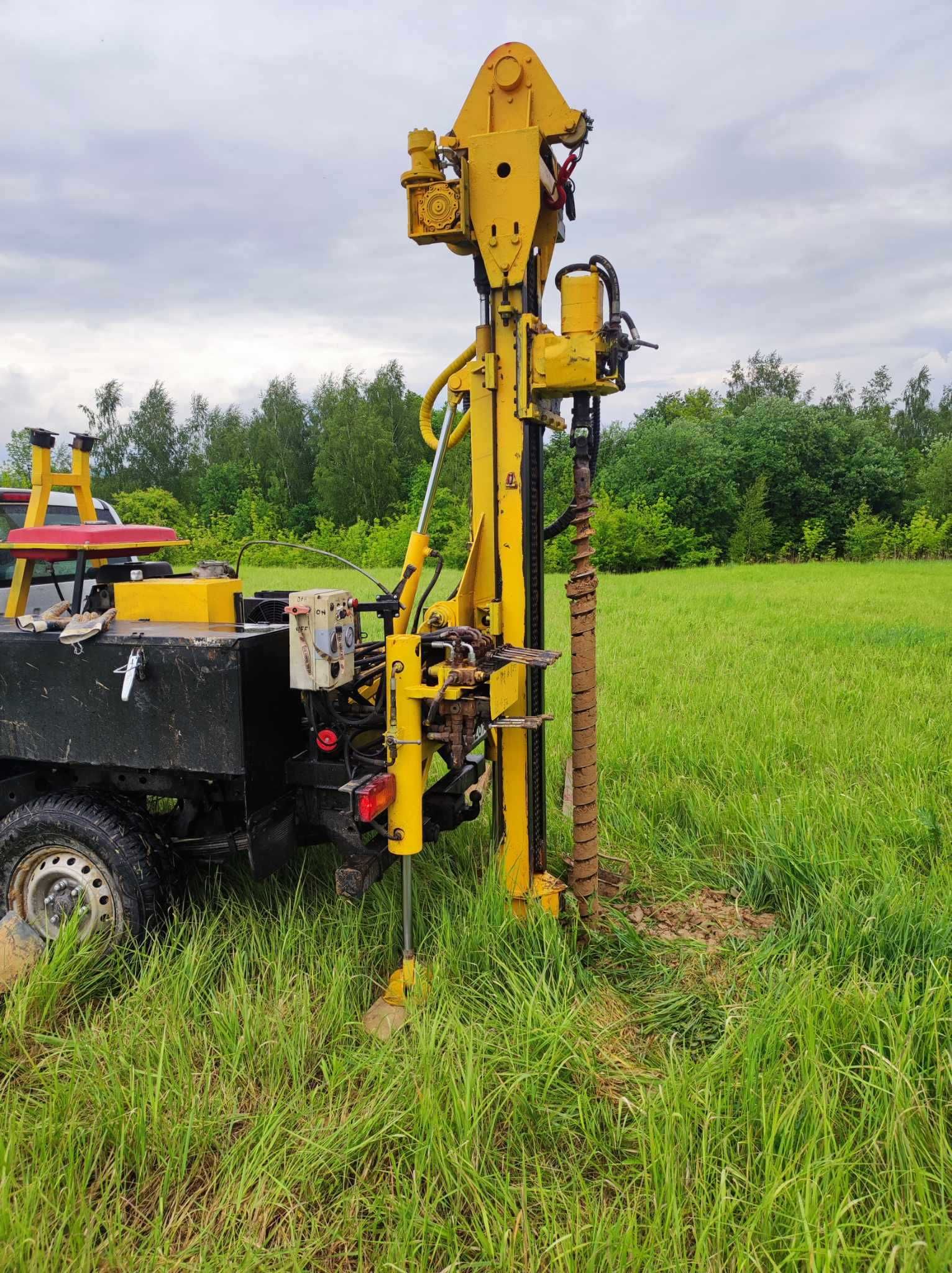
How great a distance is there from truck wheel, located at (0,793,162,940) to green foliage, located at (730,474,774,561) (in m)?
28.6

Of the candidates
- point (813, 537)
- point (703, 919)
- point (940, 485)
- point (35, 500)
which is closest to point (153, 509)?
point (813, 537)

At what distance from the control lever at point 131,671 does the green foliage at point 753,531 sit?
28618 millimetres

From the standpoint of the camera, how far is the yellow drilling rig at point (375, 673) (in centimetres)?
312

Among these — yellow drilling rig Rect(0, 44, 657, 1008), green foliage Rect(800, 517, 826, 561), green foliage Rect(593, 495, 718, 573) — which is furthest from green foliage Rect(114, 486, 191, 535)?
yellow drilling rig Rect(0, 44, 657, 1008)

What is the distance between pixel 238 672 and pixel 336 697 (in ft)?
1.63

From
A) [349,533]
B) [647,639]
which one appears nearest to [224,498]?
[349,533]

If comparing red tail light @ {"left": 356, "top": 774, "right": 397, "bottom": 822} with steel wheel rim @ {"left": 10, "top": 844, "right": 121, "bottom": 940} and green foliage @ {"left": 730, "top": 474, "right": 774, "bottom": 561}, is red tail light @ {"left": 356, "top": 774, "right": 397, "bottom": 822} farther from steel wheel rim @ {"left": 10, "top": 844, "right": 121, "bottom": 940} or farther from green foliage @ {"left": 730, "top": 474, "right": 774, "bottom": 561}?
green foliage @ {"left": 730, "top": 474, "right": 774, "bottom": 561}

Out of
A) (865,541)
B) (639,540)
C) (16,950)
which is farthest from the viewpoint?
(865,541)

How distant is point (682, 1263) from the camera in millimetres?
1978

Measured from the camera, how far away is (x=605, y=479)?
32094 mm

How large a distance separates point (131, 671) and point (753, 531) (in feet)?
97.3

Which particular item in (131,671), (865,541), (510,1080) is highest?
(865,541)

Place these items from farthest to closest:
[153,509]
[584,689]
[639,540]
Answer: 1. [153,509]
2. [639,540]
3. [584,689]

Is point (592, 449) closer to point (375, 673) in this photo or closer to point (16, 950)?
point (375, 673)
